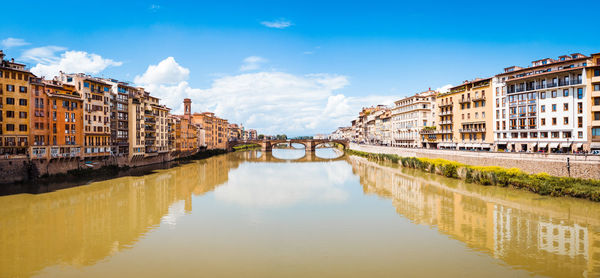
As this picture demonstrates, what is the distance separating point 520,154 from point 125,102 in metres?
54.0

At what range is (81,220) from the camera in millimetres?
22000

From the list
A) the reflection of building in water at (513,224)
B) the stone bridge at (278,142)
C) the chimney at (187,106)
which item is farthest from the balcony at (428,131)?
the chimney at (187,106)

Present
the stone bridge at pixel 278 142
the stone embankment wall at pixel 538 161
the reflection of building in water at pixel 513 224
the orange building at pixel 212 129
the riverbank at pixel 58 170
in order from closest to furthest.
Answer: the reflection of building in water at pixel 513 224 < the stone embankment wall at pixel 538 161 < the riverbank at pixel 58 170 < the orange building at pixel 212 129 < the stone bridge at pixel 278 142

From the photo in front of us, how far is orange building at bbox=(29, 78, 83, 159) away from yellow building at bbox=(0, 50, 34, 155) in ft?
2.03

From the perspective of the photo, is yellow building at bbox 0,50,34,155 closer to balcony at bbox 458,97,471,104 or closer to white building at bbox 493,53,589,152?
white building at bbox 493,53,589,152

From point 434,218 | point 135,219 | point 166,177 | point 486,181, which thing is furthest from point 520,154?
point 166,177

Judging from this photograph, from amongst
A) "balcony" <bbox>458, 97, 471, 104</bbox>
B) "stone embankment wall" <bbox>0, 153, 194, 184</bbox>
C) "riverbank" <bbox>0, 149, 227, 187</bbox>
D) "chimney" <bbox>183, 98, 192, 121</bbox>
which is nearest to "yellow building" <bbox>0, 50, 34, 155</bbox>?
"stone embankment wall" <bbox>0, 153, 194, 184</bbox>

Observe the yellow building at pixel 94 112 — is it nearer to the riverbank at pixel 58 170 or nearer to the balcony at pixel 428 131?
the riverbank at pixel 58 170

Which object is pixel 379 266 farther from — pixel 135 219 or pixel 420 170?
pixel 420 170

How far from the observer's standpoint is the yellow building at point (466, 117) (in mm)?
48125

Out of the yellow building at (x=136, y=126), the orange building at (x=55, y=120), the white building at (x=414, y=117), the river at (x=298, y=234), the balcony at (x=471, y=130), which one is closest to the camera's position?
the river at (x=298, y=234)

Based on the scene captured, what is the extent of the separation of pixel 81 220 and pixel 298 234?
15.4 m

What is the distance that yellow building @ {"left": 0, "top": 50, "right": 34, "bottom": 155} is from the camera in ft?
105

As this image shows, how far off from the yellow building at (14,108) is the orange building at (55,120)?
2.03 ft
